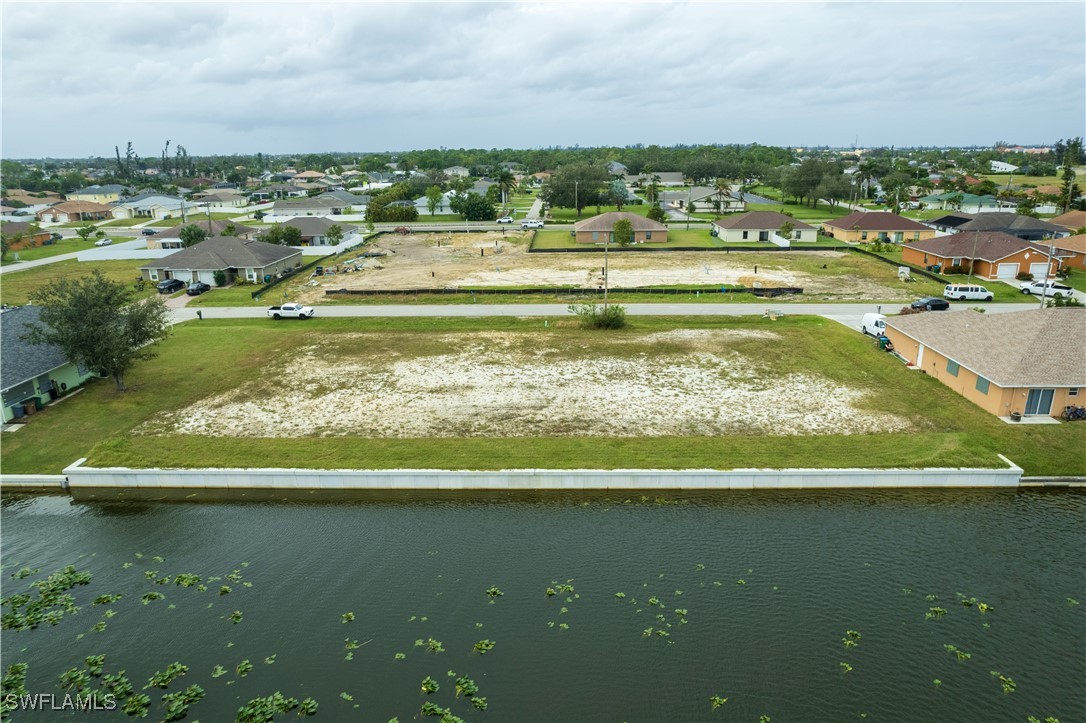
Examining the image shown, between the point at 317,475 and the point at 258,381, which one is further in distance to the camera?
the point at 258,381

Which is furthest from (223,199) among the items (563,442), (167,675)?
(167,675)

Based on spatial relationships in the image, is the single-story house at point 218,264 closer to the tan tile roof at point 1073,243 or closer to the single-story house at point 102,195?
the tan tile roof at point 1073,243

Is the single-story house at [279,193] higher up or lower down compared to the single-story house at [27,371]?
higher up

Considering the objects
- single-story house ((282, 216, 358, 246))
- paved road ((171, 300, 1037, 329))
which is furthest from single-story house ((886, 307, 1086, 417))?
single-story house ((282, 216, 358, 246))

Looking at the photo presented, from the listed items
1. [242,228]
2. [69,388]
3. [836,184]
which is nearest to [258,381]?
[69,388]

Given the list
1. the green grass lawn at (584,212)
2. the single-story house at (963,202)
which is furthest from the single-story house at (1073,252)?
the green grass lawn at (584,212)

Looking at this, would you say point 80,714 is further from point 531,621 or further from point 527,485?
point 527,485

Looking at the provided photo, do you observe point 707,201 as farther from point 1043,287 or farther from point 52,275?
point 52,275

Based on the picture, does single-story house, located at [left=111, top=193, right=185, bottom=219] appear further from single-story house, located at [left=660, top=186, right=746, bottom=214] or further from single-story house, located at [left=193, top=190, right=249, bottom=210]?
single-story house, located at [left=660, top=186, right=746, bottom=214]
